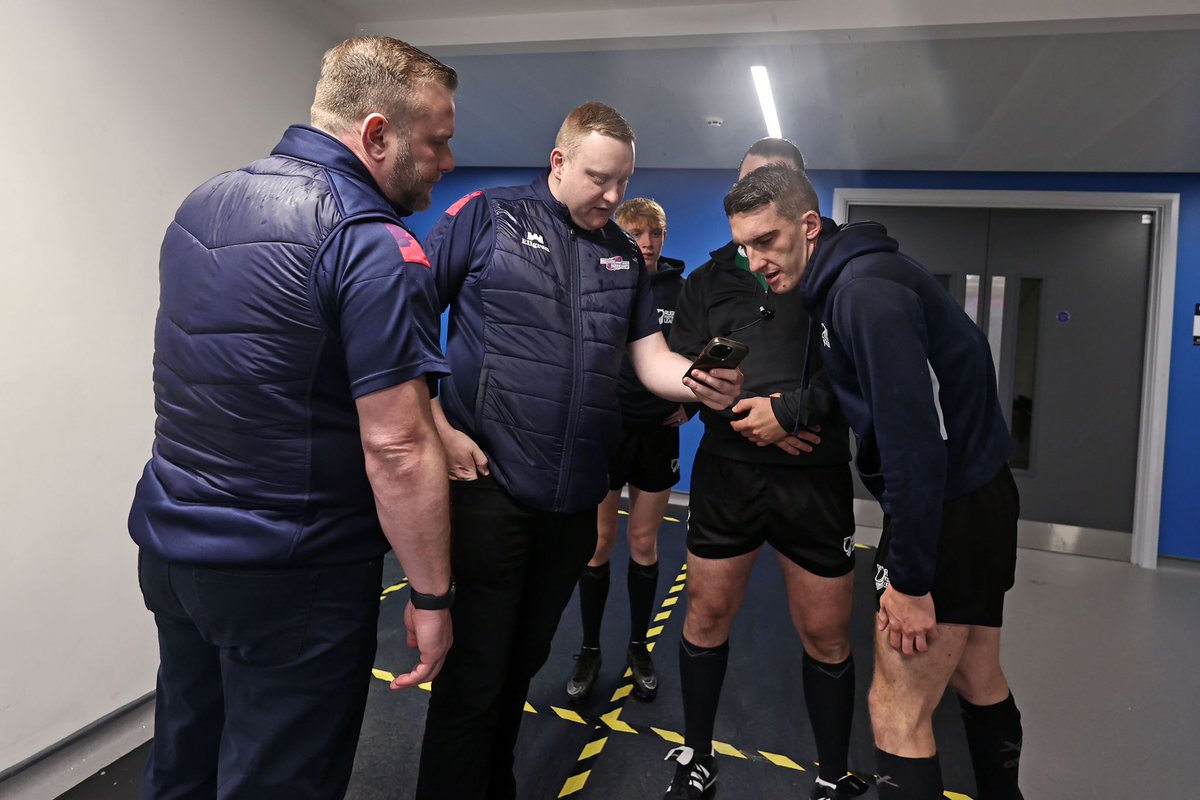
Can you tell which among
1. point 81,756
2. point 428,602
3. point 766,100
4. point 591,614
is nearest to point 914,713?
point 428,602

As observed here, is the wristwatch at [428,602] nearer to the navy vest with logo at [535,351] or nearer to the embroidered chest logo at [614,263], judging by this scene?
the navy vest with logo at [535,351]

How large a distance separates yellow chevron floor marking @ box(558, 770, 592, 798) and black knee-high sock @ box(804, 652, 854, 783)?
0.70 m

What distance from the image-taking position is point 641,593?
8.34 ft

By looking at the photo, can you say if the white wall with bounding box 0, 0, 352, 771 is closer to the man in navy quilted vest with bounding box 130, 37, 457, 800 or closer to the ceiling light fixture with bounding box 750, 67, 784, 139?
the man in navy quilted vest with bounding box 130, 37, 457, 800

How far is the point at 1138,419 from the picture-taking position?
4.36m

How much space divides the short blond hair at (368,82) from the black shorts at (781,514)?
3.98 feet

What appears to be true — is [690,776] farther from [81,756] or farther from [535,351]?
[81,756]

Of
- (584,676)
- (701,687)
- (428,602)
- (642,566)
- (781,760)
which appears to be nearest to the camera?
(428,602)

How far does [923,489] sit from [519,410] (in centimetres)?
82

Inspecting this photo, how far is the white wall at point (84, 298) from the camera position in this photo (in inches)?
70.4

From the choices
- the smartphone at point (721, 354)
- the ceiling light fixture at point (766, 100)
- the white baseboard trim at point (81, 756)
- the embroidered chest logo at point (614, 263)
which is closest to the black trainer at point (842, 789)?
the smartphone at point (721, 354)

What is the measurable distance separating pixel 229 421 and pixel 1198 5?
3241 mm

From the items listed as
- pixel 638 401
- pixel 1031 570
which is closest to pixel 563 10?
pixel 638 401

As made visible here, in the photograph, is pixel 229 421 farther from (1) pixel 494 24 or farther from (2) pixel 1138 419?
(2) pixel 1138 419
